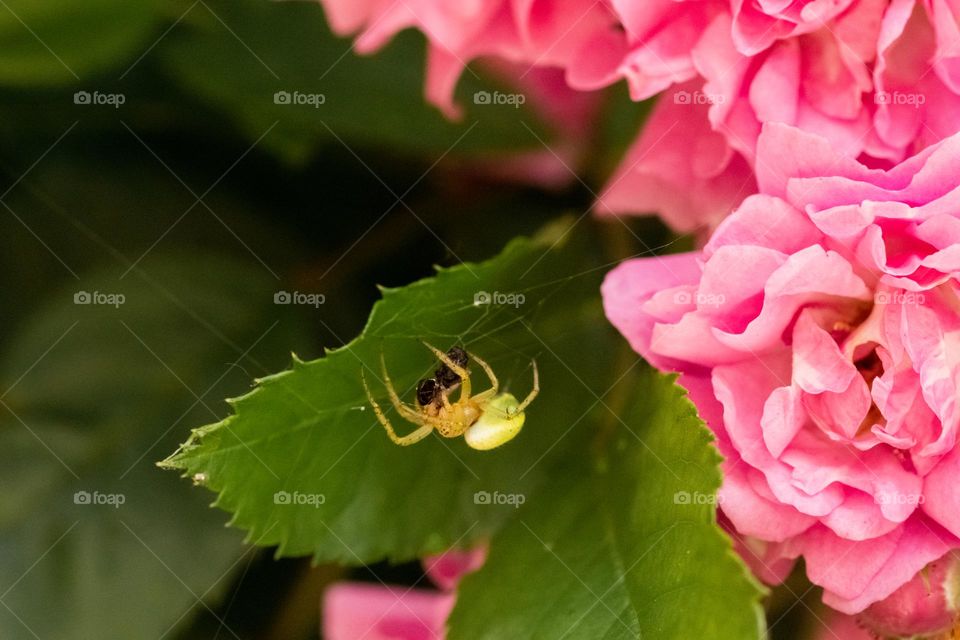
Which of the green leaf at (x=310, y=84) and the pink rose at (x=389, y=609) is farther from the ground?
the green leaf at (x=310, y=84)

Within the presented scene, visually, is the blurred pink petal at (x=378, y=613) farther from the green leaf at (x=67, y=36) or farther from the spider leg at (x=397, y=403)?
A: the green leaf at (x=67, y=36)

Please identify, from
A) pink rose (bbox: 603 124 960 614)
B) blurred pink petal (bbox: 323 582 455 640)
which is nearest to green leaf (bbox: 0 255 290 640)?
blurred pink petal (bbox: 323 582 455 640)

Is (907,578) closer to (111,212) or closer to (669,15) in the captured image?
(669,15)

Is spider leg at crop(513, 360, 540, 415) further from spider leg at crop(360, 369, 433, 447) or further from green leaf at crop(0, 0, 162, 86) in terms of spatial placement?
green leaf at crop(0, 0, 162, 86)

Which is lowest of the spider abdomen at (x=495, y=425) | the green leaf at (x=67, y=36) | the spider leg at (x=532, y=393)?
the spider leg at (x=532, y=393)

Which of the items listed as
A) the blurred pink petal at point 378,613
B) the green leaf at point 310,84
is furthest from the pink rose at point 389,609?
the green leaf at point 310,84

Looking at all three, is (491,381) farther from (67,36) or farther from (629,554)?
(67,36)
